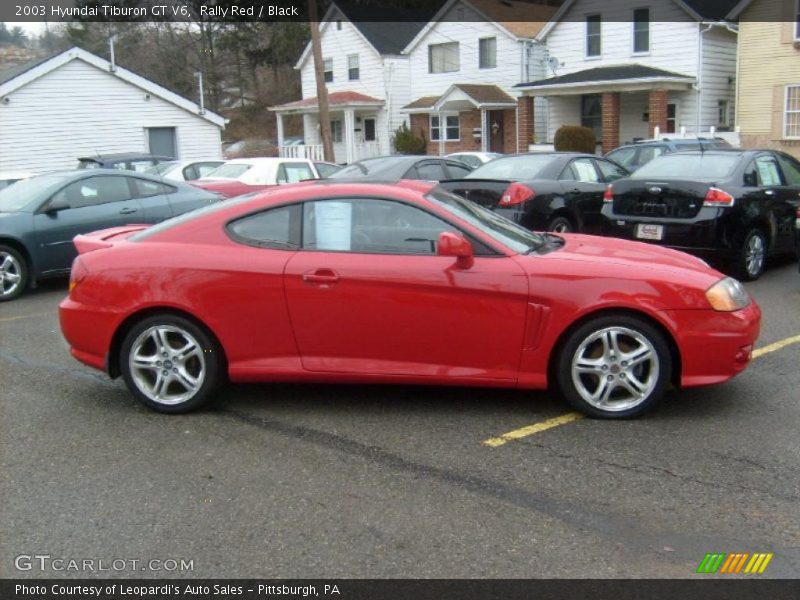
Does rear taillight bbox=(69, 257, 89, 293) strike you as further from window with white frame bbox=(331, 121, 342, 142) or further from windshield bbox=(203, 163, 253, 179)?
window with white frame bbox=(331, 121, 342, 142)

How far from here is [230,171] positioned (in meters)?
15.8

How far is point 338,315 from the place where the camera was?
507 cm

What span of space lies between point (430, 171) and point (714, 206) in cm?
487

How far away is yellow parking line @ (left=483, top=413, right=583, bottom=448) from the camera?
4.74 metres

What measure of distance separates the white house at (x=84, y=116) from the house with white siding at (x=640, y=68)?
13.5m

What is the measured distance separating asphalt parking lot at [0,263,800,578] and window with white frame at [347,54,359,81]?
3831 centimetres

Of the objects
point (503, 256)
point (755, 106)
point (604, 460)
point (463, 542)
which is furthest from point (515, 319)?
point (755, 106)

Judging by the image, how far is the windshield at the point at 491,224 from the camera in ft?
17.2

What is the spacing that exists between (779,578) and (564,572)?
85cm

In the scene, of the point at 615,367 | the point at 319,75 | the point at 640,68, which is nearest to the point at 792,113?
the point at 640,68

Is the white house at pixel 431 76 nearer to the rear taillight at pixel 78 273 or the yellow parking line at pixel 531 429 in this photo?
the rear taillight at pixel 78 273

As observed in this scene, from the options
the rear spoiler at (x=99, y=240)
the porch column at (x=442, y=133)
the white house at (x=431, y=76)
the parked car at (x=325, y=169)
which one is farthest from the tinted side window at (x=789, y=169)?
the porch column at (x=442, y=133)

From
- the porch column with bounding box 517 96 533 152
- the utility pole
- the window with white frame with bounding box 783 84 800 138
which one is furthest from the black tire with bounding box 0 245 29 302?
the porch column with bounding box 517 96 533 152

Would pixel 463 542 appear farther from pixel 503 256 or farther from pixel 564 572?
pixel 503 256
